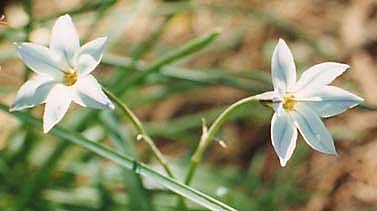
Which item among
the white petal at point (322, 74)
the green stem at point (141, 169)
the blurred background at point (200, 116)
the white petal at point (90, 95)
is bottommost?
the blurred background at point (200, 116)

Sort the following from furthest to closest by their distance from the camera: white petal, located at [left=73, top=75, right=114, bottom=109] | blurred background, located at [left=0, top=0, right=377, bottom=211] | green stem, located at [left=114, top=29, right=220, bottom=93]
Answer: blurred background, located at [left=0, top=0, right=377, bottom=211] < green stem, located at [left=114, top=29, right=220, bottom=93] < white petal, located at [left=73, top=75, right=114, bottom=109]

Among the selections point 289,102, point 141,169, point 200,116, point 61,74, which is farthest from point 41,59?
point 200,116

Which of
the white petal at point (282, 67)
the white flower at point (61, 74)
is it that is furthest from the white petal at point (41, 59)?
the white petal at point (282, 67)

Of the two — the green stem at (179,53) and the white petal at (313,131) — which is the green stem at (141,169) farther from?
the green stem at (179,53)

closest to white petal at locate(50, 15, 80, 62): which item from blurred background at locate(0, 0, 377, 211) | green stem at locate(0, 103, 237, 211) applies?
green stem at locate(0, 103, 237, 211)

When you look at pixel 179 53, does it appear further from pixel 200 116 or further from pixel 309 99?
pixel 200 116

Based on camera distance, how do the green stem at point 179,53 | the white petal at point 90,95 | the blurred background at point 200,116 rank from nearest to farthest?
1. the white petal at point 90,95
2. the green stem at point 179,53
3. the blurred background at point 200,116

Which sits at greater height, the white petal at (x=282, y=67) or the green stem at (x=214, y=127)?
the white petal at (x=282, y=67)

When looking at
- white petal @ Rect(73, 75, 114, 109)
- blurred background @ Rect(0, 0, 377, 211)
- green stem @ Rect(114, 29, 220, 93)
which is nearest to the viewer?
white petal @ Rect(73, 75, 114, 109)

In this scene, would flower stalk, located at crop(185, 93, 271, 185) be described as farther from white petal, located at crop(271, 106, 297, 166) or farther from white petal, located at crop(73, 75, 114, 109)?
white petal, located at crop(73, 75, 114, 109)
